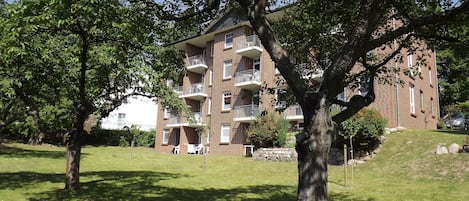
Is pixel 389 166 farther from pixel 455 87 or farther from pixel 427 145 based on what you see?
pixel 455 87

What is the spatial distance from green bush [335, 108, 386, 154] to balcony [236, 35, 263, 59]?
13.9 m

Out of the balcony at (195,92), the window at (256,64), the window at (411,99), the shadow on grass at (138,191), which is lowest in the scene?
the shadow on grass at (138,191)

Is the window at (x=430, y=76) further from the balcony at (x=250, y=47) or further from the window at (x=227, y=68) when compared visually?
the window at (x=227, y=68)

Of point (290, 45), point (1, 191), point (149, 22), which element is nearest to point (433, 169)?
point (290, 45)

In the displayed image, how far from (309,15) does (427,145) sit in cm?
1251

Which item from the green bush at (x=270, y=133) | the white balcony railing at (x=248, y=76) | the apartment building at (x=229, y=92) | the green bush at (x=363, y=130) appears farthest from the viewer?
the white balcony railing at (x=248, y=76)

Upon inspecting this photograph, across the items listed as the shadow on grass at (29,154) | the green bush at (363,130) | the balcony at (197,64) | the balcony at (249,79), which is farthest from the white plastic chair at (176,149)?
the green bush at (363,130)

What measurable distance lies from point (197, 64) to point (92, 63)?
24.3 meters

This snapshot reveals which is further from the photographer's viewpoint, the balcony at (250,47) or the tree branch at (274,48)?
the balcony at (250,47)

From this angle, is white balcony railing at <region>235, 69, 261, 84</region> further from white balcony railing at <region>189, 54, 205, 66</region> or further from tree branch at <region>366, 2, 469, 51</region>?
tree branch at <region>366, 2, 469, 51</region>

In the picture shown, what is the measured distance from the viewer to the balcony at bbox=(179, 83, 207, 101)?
121ft

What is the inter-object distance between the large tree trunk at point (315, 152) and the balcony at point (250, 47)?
25920mm

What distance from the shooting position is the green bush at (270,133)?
83.4ft

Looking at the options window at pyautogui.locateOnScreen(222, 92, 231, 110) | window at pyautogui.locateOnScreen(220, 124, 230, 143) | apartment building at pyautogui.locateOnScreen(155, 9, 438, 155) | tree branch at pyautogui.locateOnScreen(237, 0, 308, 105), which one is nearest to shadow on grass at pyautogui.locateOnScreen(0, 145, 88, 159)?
apartment building at pyautogui.locateOnScreen(155, 9, 438, 155)
